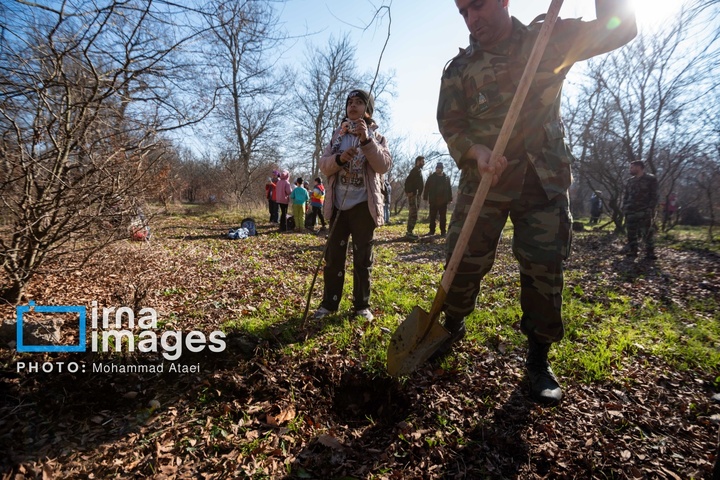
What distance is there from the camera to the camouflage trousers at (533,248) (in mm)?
2055

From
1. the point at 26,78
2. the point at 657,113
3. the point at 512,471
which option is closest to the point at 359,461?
the point at 512,471

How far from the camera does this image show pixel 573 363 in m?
2.62

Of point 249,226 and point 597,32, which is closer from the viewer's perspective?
point 597,32

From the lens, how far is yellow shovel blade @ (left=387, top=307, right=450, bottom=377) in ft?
6.84

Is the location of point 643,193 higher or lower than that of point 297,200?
higher

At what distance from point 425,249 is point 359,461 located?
6454 millimetres

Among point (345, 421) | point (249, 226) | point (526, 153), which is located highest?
point (526, 153)

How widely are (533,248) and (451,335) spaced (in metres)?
1.03

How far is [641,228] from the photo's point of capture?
303 inches

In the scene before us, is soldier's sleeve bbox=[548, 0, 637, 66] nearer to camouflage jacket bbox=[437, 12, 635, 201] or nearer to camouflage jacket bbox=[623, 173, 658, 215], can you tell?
camouflage jacket bbox=[437, 12, 635, 201]

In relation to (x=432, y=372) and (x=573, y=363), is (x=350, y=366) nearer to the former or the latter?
(x=432, y=372)

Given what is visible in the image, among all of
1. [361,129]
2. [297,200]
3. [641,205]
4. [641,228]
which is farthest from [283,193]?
[641,228]

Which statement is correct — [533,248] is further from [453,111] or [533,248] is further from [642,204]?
[642,204]

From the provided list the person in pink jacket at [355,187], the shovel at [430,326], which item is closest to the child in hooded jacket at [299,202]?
the person in pink jacket at [355,187]
